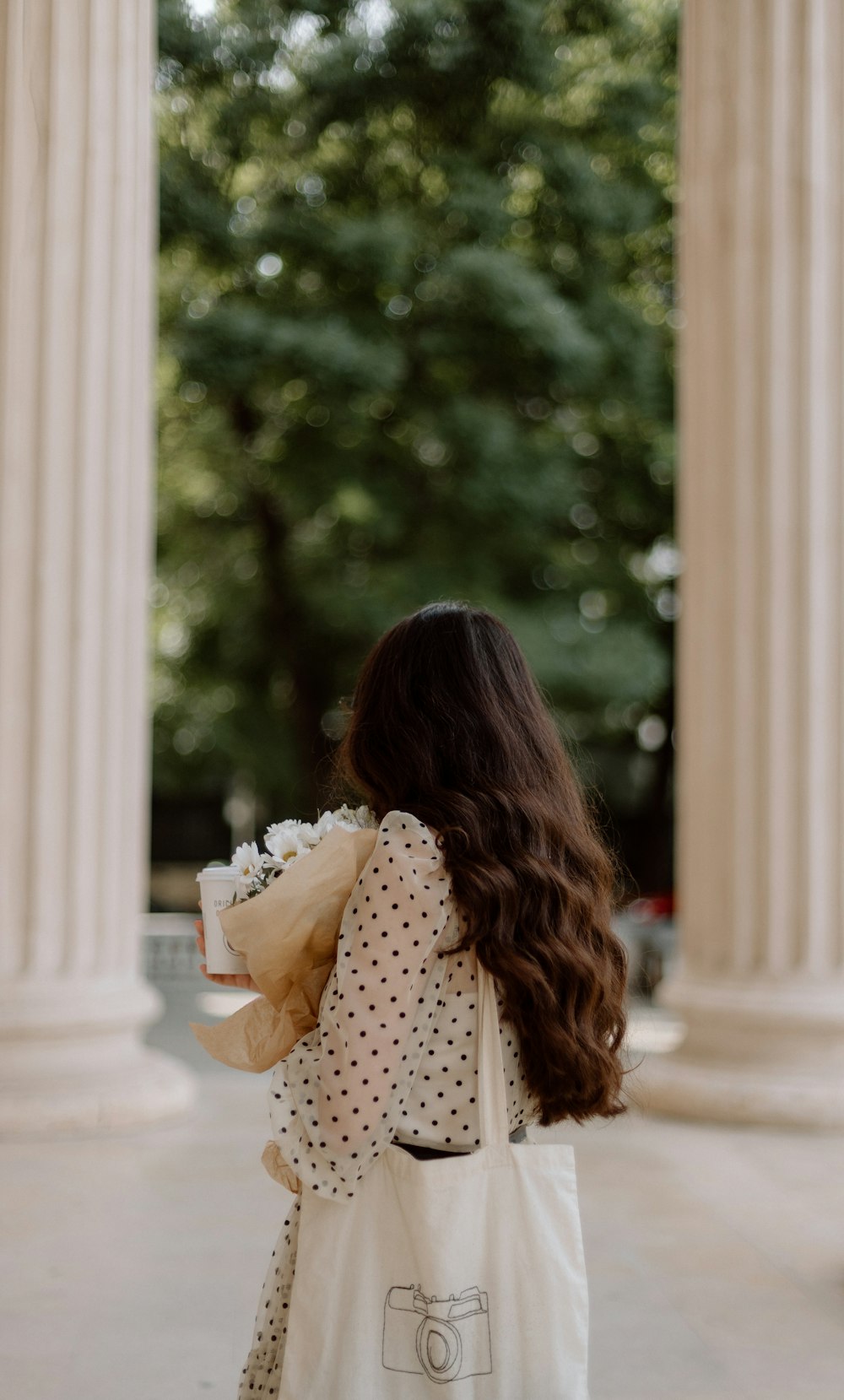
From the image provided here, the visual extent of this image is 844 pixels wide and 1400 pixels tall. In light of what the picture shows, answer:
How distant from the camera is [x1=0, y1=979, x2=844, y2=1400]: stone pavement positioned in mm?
4449

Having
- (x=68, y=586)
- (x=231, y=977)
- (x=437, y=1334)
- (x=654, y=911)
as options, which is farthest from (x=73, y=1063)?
(x=654, y=911)

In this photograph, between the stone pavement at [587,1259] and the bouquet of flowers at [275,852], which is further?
the stone pavement at [587,1259]

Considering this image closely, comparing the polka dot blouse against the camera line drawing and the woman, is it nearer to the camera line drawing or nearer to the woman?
the woman

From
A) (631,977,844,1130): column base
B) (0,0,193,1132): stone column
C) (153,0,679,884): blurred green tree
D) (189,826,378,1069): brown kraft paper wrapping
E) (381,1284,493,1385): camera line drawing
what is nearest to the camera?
(381,1284,493,1385): camera line drawing

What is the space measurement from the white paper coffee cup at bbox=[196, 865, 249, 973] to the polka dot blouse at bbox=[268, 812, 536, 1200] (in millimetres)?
222

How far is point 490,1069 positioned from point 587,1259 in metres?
3.38

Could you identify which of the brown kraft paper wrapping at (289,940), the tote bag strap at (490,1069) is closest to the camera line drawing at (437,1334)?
the tote bag strap at (490,1069)

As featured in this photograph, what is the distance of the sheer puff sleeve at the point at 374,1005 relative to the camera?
8.23 ft

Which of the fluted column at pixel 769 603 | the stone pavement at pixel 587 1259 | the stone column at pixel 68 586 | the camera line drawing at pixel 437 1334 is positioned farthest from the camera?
the fluted column at pixel 769 603

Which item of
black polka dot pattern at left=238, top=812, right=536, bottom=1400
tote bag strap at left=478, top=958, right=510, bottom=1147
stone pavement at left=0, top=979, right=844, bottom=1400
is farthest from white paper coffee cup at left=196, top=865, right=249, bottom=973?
stone pavement at left=0, top=979, right=844, bottom=1400

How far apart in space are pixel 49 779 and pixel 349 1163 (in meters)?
5.71

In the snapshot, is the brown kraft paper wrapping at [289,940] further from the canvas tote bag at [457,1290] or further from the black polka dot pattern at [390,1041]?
the canvas tote bag at [457,1290]

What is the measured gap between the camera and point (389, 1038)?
251cm

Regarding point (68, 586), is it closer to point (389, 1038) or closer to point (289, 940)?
point (289, 940)
